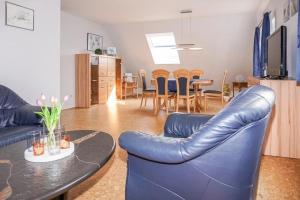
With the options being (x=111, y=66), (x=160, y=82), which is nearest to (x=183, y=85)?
(x=160, y=82)

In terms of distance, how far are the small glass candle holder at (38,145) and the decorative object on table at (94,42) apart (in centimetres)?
629

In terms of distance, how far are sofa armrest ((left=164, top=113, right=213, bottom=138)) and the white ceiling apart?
159 inches

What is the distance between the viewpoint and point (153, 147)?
133 centimetres

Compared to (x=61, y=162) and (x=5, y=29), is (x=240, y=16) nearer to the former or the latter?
(x=5, y=29)

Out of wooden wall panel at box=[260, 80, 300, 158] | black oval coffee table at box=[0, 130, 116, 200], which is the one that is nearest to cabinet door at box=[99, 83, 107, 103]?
wooden wall panel at box=[260, 80, 300, 158]

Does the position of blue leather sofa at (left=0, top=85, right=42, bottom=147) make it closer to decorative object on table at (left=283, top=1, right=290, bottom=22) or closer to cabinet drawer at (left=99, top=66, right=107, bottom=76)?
decorative object on table at (left=283, top=1, right=290, bottom=22)

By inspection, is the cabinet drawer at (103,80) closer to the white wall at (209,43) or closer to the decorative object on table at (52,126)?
the white wall at (209,43)

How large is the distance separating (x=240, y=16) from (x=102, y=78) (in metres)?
4.36

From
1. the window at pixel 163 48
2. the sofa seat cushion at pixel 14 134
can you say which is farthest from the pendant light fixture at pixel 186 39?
the sofa seat cushion at pixel 14 134

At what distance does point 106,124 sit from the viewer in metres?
4.70

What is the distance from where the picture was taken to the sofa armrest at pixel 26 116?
2768 millimetres

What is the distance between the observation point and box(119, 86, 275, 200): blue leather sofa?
4.00 ft

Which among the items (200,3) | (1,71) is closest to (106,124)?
(1,71)

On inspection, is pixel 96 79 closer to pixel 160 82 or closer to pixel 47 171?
pixel 160 82
